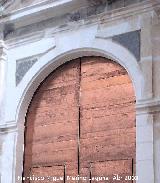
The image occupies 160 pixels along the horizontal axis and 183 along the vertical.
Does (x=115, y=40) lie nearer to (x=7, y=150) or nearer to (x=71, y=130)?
(x=71, y=130)

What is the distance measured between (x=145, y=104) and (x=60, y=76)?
1680 mm

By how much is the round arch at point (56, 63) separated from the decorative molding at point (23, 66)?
0.24 ft

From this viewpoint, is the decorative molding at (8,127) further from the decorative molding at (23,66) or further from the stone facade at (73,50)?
the decorative molding at (23,66)

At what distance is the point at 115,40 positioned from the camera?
22.2ft

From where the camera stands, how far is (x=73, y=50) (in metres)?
7.11

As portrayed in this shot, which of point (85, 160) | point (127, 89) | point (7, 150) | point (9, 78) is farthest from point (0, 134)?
point (127, 89)

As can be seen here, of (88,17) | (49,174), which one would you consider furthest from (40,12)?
(49,174)

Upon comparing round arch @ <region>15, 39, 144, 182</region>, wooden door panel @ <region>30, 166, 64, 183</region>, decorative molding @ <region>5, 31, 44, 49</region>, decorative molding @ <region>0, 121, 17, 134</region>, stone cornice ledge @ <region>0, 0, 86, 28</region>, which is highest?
stone cornice ledge @ <region>0, 0, 86, 28</region>

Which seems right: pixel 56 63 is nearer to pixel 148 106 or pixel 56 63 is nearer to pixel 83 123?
pixel 83 123

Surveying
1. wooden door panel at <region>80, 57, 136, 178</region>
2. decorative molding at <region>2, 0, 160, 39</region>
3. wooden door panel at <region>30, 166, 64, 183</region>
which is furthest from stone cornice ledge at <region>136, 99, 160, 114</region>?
wooden door panel at <region>30, 166, 64, 183</region>

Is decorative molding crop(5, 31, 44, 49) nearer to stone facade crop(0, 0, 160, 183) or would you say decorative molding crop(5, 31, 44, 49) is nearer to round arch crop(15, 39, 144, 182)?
stone facade crop(0, 0, 160, 183)

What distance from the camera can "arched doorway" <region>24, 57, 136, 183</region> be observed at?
6.49 metres

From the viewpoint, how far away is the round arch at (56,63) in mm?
6566

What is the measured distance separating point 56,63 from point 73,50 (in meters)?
0.37
